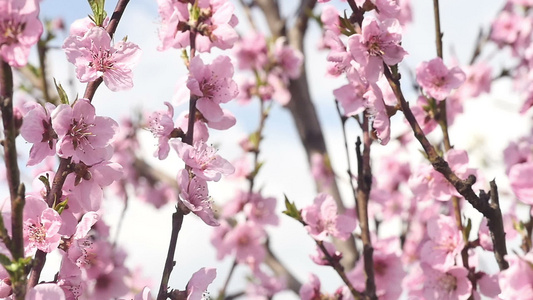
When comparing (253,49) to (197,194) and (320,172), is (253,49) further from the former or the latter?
(197,194)

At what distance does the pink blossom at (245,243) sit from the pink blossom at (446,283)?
1.83m

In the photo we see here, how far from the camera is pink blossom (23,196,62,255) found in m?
1.33

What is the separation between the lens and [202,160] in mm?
1542

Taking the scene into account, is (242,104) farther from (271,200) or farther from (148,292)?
(148,292)

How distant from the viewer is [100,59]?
1.49 metres

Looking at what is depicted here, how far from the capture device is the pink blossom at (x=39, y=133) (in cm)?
139

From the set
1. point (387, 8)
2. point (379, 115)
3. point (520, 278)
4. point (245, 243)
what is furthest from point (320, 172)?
point (520, 278)

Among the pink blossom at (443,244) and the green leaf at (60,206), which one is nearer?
the green leaf at (60,206)

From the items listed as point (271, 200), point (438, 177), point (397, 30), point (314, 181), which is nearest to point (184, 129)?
point (397, 30)

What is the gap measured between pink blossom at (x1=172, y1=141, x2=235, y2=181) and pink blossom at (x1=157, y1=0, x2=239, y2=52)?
0.37m

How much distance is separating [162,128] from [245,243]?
2335mm

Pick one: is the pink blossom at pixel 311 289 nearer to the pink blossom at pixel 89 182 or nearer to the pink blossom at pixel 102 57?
the pink blossom at pixel 89 182

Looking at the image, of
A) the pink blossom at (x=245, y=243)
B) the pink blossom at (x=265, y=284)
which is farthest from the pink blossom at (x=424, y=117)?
the pink blossom at (x=265, y=284)

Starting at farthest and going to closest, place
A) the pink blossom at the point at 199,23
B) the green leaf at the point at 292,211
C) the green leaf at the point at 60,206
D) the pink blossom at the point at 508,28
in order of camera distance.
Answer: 1. the pink blossom at the point at 508,28
2. the green leaf at the point at 292,211
3. the pink blossom at the point at 199,23
4. the green leaf at the point at 60,206
